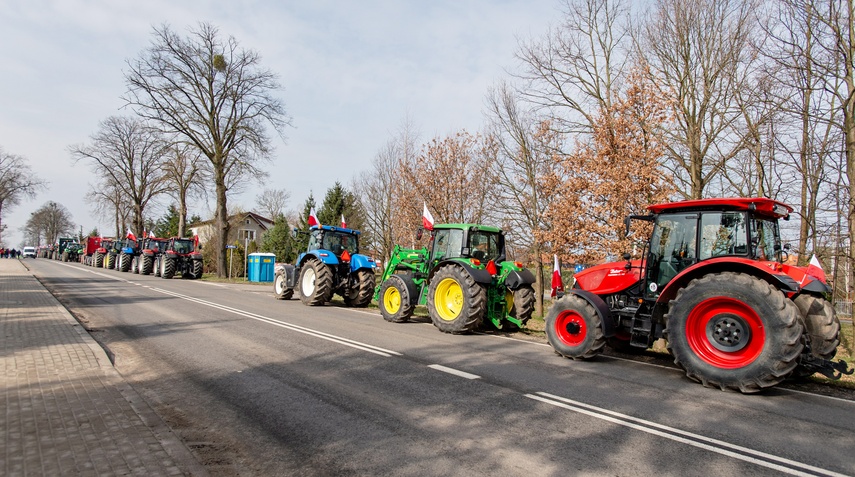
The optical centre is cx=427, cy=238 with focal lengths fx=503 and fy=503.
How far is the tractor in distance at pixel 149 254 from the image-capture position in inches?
1209

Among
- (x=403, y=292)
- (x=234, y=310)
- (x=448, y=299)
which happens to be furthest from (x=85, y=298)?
(x=448, y=299)

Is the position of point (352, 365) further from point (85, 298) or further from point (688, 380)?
point (85, 298)

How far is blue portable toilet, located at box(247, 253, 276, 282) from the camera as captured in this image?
28250 mm

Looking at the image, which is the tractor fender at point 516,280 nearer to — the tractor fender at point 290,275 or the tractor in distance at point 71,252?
the tractor fender at point 290,275

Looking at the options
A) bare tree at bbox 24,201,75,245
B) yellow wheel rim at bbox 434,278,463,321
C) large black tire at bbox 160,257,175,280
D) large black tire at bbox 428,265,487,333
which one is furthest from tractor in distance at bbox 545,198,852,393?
bare tree at bbox 24,201,75,245

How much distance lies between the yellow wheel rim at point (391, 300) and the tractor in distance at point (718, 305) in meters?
4.76

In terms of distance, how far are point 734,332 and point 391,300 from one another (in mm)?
7554

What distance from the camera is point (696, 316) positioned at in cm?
619

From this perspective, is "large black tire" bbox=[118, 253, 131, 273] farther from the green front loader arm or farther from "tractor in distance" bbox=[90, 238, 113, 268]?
the green front loader arm

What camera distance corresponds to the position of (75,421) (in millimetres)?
4281

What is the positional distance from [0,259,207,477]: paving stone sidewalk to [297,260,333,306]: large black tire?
288 inches

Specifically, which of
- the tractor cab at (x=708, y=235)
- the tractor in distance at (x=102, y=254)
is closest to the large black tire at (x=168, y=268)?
the tractor in distance at (x=102, y=254)

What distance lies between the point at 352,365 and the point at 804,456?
485cm

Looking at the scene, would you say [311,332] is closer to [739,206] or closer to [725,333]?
[725,333]
